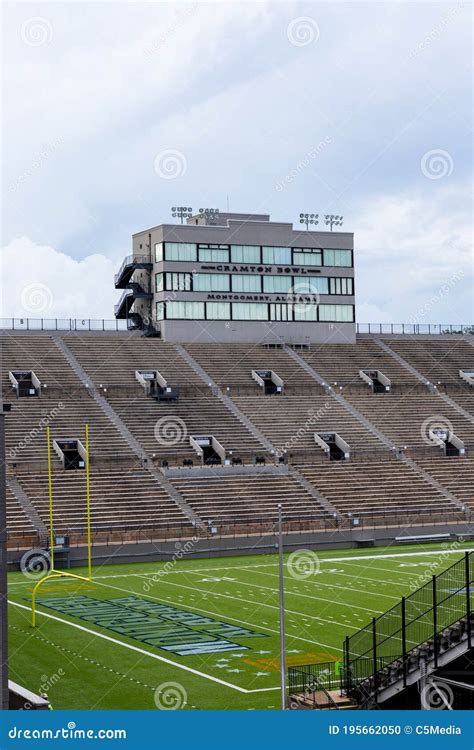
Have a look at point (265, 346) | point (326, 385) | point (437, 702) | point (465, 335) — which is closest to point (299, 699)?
point (437, 702)

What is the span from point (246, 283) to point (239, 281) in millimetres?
481

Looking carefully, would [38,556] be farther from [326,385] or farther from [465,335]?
[465,335]

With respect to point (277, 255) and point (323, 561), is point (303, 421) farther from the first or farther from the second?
point (323, 561)

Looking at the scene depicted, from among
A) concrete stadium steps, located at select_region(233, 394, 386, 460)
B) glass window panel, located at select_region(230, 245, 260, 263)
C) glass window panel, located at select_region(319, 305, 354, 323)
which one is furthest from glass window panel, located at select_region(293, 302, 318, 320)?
concrete stadium steps, located at select_region(233, 394, 386, 460)

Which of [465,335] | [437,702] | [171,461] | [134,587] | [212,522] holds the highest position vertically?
[465,335]

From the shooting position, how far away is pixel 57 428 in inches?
2158

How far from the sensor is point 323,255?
7250cm

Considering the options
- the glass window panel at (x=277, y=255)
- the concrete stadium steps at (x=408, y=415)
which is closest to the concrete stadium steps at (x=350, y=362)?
the concrete stadium steps at (x=408, y=415)

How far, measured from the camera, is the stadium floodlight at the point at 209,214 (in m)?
71.1

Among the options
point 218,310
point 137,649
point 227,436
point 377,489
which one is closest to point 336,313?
point 218,310

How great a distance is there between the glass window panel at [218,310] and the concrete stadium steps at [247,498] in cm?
1689

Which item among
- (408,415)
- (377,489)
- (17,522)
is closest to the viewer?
(17,522)

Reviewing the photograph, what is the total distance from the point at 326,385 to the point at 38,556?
87.5 feet

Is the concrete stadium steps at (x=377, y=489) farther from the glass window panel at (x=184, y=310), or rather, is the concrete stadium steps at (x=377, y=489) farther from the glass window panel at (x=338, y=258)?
the glass window panel at (x=338, y=258)
